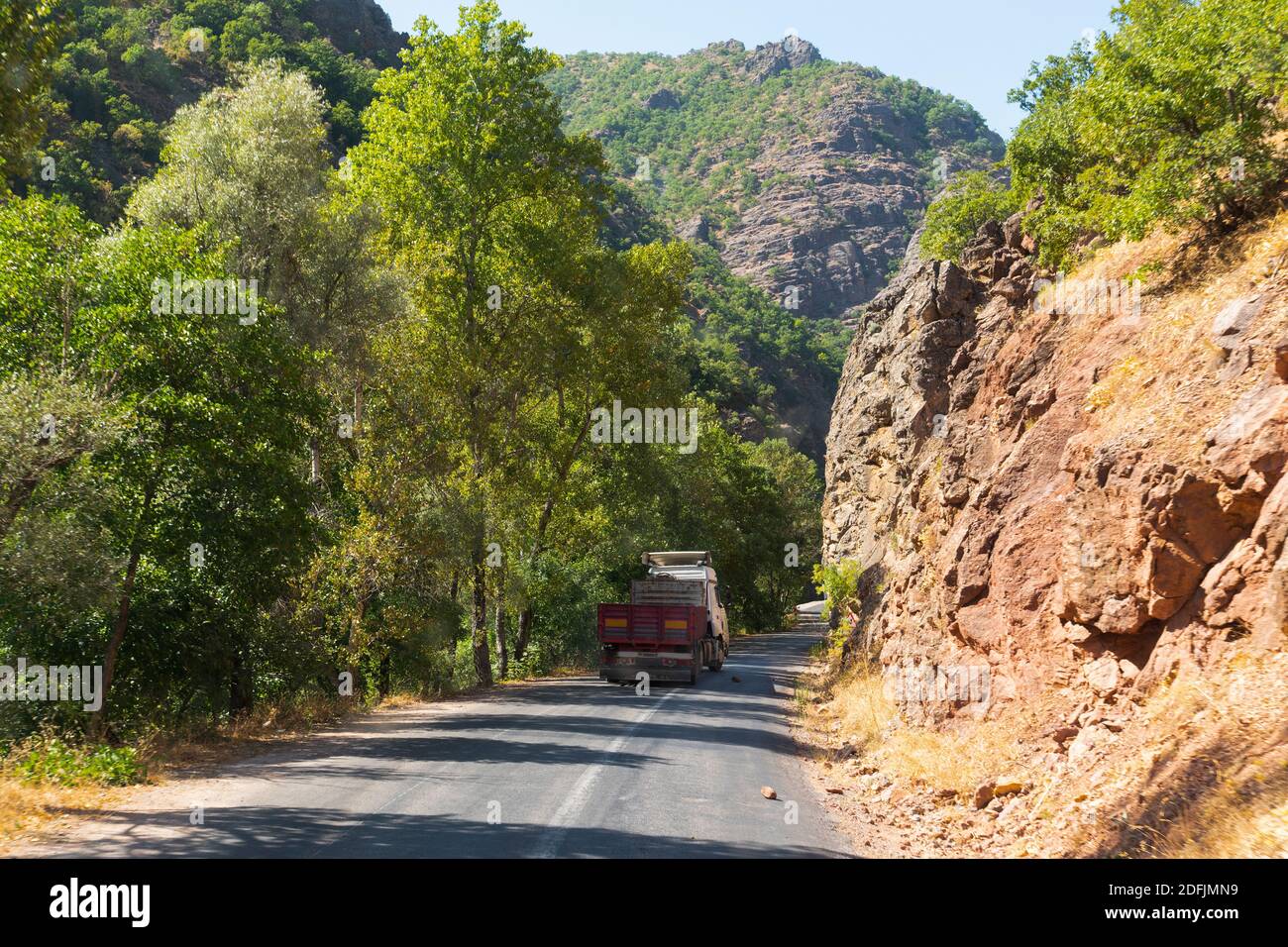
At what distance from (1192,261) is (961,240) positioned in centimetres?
1822

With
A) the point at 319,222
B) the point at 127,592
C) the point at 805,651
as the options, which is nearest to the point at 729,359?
the point at 805,651

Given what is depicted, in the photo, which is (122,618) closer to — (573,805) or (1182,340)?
(573,805)

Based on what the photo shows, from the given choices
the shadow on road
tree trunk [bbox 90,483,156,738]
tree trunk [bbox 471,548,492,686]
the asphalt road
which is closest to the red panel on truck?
tree trunk [bbox 471,548,492,686]

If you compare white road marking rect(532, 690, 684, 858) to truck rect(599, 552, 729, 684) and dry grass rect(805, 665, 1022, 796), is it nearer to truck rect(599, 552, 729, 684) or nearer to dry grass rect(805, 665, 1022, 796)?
dry grass rect(805, 665, 1022, 796)

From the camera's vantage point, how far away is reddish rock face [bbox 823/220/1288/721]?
825cm

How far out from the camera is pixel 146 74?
74.8 meters

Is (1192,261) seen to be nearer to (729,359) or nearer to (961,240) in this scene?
(961,240)

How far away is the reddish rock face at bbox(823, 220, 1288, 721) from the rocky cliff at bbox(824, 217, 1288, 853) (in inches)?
1.1

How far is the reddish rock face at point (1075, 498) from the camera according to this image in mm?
8250

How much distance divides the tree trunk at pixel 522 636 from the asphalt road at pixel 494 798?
574 inches

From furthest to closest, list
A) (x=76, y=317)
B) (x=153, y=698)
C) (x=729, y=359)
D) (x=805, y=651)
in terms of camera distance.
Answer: (x=729, y=359)
(x=805, y=651)
(x=153, y=698)
(x=76, y=317)

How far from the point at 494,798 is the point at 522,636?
2330 cm

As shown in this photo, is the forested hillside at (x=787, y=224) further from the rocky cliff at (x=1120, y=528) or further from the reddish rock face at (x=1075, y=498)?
the rocky cliff at (x=1120, y=528)

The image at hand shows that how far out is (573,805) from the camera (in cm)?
930
